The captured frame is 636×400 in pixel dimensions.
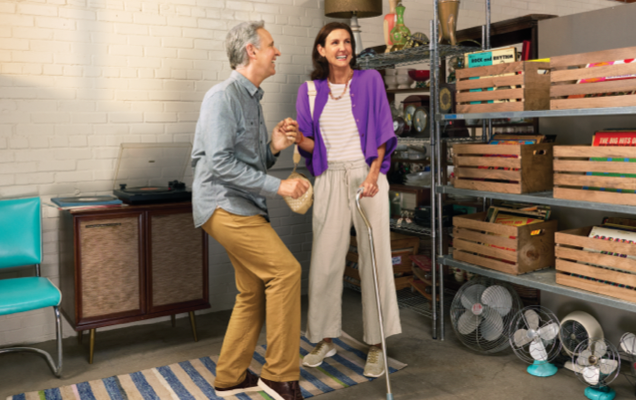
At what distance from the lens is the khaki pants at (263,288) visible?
2600mm

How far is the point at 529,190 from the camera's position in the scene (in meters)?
3.05

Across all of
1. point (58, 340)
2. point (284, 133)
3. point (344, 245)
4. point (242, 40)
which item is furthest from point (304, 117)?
point (58, 340)

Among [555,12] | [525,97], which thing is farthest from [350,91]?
[555,12]

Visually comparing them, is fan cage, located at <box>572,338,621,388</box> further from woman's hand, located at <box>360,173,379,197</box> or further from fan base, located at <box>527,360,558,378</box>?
woman's hand, located at <box>360,173,379,197</box>

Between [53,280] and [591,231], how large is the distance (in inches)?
123

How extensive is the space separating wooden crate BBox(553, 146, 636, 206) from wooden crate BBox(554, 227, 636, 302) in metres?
0.21

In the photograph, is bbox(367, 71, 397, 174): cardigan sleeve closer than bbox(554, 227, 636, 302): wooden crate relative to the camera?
No

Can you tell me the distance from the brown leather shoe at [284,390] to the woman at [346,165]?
0.49 metres

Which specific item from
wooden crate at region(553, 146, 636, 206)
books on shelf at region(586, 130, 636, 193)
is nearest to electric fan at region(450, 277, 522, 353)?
wooden crate at region(553, 146, 636, 206)

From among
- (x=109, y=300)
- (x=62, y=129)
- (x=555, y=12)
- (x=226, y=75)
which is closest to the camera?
(x=109, y=300)

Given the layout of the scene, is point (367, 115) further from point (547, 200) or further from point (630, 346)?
point (630, 346)

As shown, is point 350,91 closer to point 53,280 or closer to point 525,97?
point 525,97

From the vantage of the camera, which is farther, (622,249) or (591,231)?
(591,231)

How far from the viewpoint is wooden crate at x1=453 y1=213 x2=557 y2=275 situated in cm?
308
